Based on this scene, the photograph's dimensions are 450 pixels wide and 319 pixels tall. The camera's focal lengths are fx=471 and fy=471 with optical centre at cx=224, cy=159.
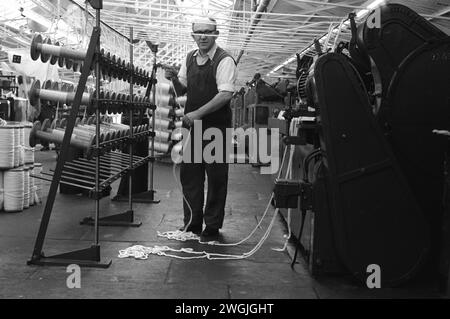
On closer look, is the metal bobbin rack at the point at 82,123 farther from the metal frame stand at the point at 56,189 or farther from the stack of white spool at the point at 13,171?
the stack of white spool at the point at 13,171

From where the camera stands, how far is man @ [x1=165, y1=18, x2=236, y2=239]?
3.65 m

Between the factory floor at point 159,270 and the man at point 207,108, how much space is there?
25 cm

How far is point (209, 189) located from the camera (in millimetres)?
3848

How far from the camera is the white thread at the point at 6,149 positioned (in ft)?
14.7

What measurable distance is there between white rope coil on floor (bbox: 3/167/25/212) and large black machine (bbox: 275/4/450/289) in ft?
10.3

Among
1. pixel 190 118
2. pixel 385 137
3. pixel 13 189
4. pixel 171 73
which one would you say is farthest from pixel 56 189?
pixel 385 137

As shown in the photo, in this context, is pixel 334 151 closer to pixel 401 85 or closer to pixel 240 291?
pixel 401 85

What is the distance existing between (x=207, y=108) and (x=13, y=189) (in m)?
2.20

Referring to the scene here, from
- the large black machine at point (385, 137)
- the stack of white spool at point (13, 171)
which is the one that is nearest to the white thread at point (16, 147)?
the stack of white spool at point (13, 171)

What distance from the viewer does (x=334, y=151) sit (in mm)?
2686

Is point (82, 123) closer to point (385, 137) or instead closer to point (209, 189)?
point (209, 189)

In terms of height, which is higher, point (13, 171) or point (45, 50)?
point (45, 50)
